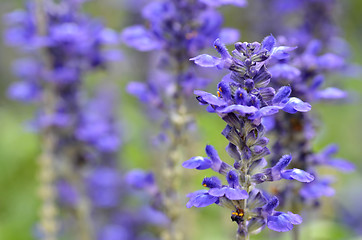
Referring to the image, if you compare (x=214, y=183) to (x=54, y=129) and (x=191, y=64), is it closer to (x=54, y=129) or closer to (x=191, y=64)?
(x=191, y=64)

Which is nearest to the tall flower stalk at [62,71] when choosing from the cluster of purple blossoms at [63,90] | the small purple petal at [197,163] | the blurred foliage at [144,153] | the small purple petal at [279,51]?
the cluster of purple blossoms at [63,90]

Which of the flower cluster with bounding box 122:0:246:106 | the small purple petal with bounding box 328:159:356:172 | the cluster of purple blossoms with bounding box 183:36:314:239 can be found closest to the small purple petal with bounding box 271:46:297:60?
the cluster of purple blossoms with bounding box 183:36:314:239

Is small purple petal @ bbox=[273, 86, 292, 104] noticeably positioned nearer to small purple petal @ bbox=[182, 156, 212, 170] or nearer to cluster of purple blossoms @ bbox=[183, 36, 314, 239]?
cluster of purple blossoms @ bbox=[183, 36, 314, 239]

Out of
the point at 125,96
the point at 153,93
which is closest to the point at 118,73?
the point at 125,96

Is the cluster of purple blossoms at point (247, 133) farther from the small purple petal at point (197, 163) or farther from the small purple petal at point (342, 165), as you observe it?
the small purple petal at point (342, 165)

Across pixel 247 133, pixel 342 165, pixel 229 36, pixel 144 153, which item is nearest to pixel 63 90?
pixel 229 36
